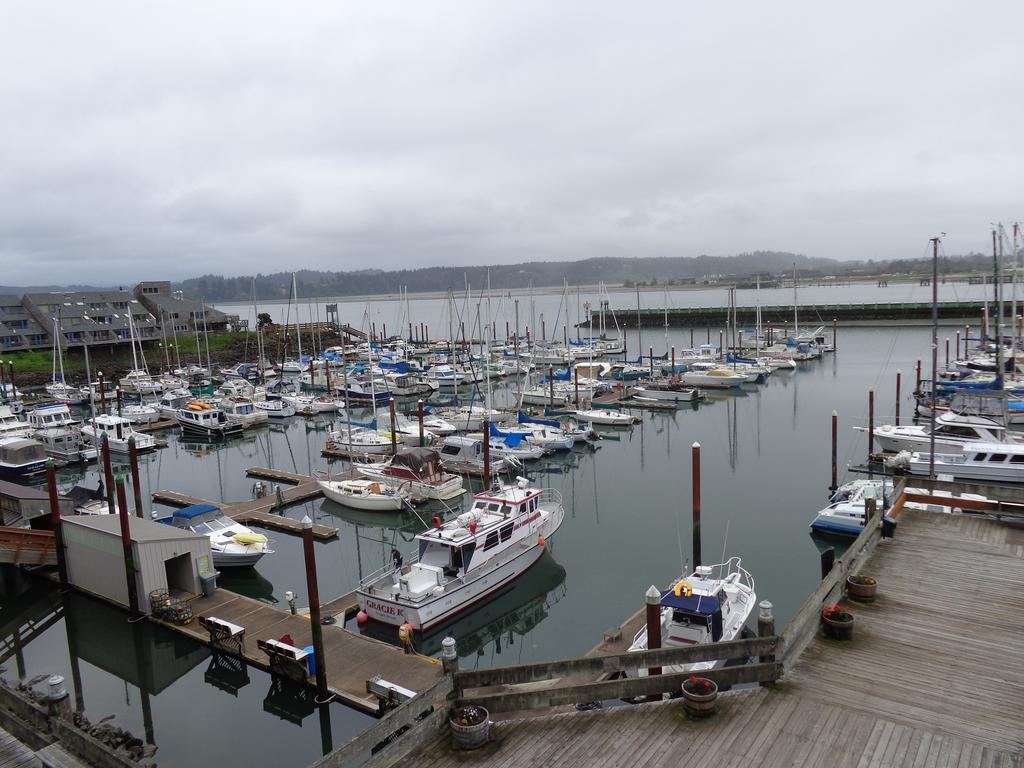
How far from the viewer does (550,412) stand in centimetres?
5072

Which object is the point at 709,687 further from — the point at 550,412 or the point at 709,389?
the point at 709,389

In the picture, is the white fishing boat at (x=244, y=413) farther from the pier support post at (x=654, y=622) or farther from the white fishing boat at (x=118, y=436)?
the pier support post at (x=654, y=622)

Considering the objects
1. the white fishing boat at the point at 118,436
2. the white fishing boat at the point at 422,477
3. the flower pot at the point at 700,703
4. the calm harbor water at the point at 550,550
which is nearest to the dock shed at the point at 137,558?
the calm harbor water at the point at 550,550

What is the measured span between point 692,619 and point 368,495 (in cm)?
1815

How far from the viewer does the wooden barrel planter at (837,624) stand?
10.7 metres

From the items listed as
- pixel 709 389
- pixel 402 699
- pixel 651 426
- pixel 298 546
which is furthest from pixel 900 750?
pixel 709 389

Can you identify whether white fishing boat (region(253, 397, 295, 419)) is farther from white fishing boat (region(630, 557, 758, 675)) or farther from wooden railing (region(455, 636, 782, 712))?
wooden railing (region(455, 636, 782, 712))

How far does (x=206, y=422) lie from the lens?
165ft

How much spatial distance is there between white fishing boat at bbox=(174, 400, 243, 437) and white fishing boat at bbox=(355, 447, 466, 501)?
928 inches

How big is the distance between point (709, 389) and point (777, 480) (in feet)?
93.8

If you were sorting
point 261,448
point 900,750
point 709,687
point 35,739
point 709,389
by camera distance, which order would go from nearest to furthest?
point 900,750, point 709,687, point 35,739, point 261,448, point 709,389

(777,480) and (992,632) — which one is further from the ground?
(992,632)

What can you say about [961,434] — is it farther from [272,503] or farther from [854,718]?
[272,503]

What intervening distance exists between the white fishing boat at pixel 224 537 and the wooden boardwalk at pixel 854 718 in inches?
684
